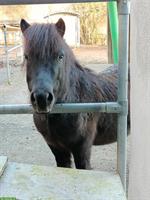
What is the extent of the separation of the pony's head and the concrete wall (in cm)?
48

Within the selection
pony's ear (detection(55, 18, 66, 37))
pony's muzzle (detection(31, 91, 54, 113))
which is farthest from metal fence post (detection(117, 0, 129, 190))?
pony's ear (detection(55, 18, 66, 37))

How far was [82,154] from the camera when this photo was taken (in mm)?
2824

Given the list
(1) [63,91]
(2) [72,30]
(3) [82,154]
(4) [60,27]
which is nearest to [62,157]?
(3) [82,154]

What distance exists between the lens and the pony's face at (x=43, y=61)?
1.96 meters

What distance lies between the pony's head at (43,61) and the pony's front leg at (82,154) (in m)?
0.71

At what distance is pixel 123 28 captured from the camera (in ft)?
5.45

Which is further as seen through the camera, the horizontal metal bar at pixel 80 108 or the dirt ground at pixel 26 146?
the dirt ground at pixel 26 146

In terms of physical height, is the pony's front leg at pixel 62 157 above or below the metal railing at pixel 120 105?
below

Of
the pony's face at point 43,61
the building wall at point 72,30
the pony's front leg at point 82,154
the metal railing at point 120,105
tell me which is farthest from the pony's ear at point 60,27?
the building wall at point 72,30

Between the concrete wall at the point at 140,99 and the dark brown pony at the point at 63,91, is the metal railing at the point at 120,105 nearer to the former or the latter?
the concrete wall at the point at 140,99

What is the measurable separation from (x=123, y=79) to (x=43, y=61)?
0.54 m

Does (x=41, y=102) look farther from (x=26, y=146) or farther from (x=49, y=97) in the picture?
(x=26, y=146)

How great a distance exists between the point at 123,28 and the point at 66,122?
1.16 meters

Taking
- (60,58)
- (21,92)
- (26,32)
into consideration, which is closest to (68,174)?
(60,58)
